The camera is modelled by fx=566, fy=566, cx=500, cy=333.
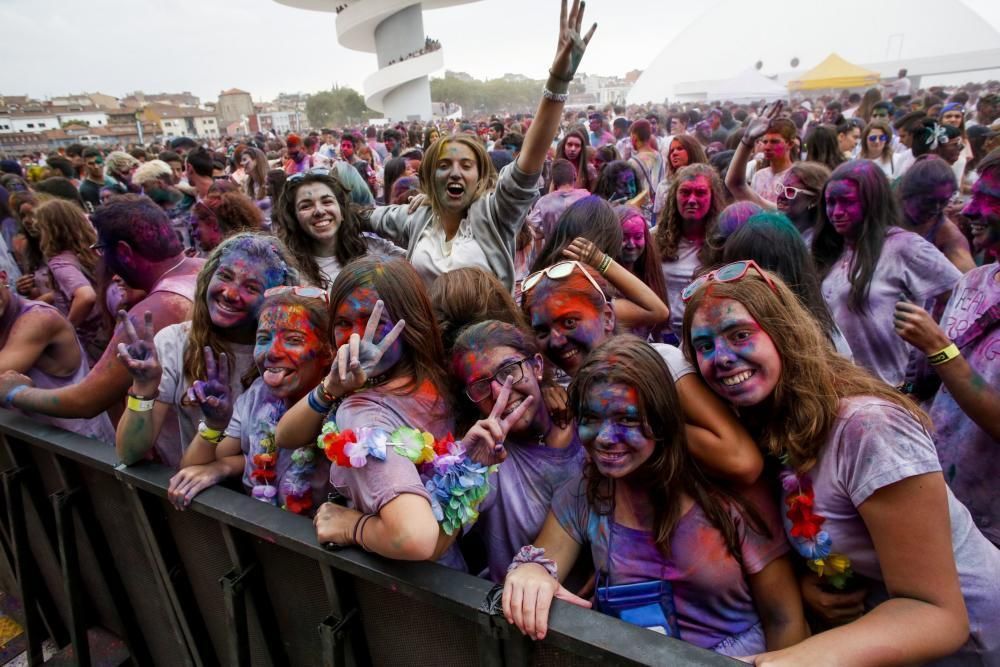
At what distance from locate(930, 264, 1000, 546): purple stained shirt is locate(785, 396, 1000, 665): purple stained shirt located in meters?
0.70

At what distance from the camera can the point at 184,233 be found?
5.70 meters

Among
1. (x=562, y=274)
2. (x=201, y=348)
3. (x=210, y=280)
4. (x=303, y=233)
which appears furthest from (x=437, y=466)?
(x=303, y=233)

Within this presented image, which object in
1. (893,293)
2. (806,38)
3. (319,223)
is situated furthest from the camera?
(806,38)

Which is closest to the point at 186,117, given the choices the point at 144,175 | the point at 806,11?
the point at 806,11

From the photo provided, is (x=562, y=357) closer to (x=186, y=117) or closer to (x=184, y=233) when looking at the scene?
(x=184, y=233)

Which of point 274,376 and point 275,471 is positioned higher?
point 274,376

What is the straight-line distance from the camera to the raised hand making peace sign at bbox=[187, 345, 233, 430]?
204 centimetres

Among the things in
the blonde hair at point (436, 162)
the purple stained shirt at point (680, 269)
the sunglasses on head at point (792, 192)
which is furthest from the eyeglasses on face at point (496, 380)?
the sunglasses on head at point (792, 192)

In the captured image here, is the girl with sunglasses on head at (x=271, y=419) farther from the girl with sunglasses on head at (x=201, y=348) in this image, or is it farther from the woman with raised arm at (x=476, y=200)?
the woman with raised arm at (x=476, y=200)

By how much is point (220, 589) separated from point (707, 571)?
166 centimetres

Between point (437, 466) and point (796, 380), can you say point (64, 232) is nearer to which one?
point (437, 466)

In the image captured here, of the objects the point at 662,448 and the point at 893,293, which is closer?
the point at 662,448

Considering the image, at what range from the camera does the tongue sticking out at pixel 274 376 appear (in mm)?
1870

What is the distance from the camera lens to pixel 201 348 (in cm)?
216
